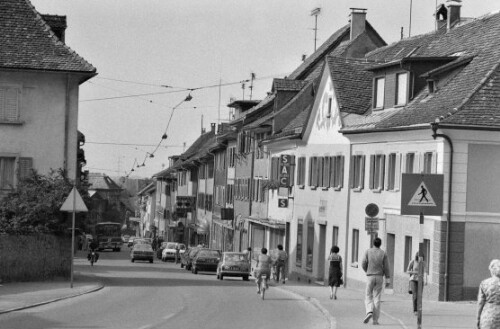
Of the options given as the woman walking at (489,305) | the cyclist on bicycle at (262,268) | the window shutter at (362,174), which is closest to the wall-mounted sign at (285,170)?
the window shutter at (362,174)


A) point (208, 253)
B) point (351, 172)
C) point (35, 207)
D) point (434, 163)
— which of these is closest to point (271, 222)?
point (208, 253)

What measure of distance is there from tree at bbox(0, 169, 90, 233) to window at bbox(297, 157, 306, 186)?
18.9m

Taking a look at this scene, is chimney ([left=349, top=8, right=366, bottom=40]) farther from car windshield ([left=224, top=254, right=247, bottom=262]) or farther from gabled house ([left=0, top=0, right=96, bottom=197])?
gabled house ([left=0, top=0, right=96, bottom=197])

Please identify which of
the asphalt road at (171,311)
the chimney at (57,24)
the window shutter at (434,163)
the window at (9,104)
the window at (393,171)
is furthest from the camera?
the chimney at (57,24)

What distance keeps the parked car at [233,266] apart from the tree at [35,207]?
14.2m

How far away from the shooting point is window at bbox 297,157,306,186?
58.1 meters

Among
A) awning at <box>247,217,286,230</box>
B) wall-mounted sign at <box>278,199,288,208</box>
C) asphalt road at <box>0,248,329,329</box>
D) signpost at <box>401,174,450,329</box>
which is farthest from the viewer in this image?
awning at <box>247,217,286,230</box>

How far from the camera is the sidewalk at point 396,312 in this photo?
26.0 m

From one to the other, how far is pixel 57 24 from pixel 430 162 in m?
17.8

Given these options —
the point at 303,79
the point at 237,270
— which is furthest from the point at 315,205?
the point at 303,79

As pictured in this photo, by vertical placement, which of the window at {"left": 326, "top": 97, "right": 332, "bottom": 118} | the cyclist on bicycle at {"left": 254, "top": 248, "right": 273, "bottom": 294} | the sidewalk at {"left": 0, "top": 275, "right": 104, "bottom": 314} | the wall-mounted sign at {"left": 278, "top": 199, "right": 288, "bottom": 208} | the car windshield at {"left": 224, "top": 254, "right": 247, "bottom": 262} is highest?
the window at {"left": 326, "top": 97, "right": 332, "bottom": 118}


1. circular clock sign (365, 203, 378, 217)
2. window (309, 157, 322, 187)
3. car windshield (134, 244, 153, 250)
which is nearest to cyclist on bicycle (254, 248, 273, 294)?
circular clock sign (365, 203, 378, 217)

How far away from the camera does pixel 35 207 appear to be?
40219 millimetres

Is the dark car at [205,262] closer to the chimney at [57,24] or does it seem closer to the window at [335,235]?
the window at [335,235]
